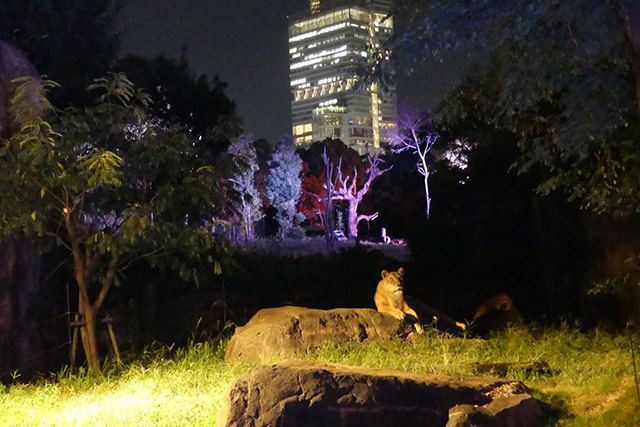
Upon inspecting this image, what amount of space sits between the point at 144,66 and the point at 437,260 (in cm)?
804

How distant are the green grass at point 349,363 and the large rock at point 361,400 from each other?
33.4 inches

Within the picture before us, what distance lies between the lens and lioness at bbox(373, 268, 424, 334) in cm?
966

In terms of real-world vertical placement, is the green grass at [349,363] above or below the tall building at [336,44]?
below

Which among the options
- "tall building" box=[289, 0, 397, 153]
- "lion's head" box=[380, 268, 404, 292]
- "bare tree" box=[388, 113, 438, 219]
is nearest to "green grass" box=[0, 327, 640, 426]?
"lion's head" box=[380, 268, 404, 292]

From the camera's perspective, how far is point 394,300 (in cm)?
973

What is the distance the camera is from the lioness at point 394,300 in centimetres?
966

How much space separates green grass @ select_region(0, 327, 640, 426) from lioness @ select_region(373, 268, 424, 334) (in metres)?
0.45

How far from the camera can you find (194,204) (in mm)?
8547

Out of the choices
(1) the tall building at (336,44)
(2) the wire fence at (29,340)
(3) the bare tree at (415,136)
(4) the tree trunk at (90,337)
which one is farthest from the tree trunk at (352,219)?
(4) the tree trunk at (90,337)

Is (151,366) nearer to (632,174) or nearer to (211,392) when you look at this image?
(211,392)

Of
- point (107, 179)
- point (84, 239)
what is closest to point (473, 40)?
point (107, 179)

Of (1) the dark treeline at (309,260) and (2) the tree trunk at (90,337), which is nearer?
(2) the tree trunk at (90,337)

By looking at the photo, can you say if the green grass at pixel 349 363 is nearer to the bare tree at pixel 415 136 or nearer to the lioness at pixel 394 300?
the lioness at pixel 394 300

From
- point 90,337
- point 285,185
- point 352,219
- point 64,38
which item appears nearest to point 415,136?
point 352,219
